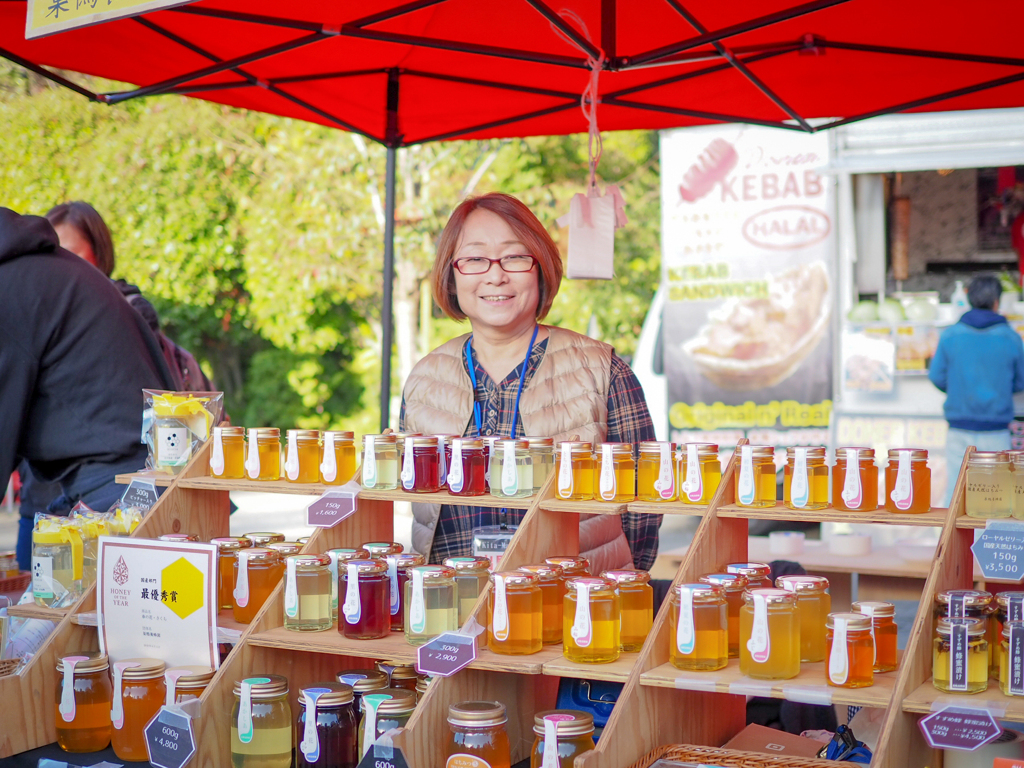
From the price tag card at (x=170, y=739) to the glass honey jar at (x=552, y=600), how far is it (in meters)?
0.80

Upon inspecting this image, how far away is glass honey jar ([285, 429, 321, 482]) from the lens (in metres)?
2.71

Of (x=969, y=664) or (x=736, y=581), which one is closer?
(x=969, y=664)

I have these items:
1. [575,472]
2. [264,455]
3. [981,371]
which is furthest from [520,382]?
[981,371]

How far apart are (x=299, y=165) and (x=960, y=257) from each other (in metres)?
7.05

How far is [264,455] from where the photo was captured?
9.05 feet

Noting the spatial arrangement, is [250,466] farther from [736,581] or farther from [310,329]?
[310,329]

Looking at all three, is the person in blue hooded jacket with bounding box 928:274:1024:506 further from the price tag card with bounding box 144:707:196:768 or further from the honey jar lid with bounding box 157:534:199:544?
the price tag card with bounding box 144:707:196:768

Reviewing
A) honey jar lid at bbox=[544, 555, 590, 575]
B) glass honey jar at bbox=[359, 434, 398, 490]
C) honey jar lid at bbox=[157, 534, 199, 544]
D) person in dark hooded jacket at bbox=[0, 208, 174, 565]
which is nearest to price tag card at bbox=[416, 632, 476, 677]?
honey jar lid at bbox=[544, 555, 590, 575]

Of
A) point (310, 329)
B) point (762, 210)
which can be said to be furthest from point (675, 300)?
point (310, 329)

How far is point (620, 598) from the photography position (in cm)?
230

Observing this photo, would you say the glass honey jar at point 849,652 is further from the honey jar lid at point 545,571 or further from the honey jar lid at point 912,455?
the honey jar lid at point 545,571

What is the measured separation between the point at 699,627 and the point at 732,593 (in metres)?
0.15

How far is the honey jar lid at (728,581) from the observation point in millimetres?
2209

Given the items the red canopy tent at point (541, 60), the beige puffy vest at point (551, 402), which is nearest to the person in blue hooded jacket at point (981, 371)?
the red canopy tent at point (541, 60)
